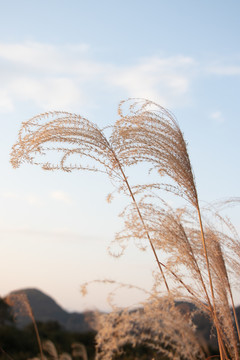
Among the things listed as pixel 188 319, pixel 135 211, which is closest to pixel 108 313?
pixel 188 319

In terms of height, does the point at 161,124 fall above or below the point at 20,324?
above

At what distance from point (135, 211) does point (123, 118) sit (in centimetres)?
75

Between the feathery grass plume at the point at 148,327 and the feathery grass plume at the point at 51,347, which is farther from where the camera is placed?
the feathery grass plume at the point at 51,347

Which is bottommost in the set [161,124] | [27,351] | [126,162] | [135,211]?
[27,351]

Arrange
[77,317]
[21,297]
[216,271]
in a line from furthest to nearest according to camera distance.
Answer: [77,317] < [21,297] < [216,271]

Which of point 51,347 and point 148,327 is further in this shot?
point 51,347

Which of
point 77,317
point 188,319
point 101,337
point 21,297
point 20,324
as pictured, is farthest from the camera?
point 77,317

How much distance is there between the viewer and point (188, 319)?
294cm

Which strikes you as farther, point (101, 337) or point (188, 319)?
point (188, 319)

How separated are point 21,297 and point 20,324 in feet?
19.3

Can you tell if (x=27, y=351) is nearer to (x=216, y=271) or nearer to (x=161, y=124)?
(x=216, y=271)

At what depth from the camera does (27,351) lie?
8.12 metres

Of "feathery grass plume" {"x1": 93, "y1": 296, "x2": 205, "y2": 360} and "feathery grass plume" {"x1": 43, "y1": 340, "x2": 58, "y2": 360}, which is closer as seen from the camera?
"feathery grass plume" {"x1": 93, "y1": 296, "x2": 205, "y2": 360}

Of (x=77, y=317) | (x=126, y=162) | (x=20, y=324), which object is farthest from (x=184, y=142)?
(x=77, y=317)
